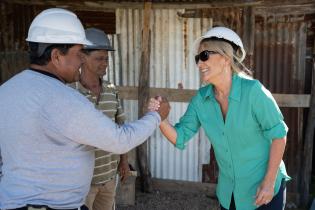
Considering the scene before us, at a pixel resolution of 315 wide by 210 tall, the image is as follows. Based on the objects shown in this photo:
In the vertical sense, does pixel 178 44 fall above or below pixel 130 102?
above

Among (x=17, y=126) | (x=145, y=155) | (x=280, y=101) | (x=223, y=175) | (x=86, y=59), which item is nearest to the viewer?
(x=17, y=126)

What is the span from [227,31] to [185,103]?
3.11m

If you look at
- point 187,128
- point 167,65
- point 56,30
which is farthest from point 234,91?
point 167,65

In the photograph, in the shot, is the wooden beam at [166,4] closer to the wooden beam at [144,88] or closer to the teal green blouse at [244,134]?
the wooden beam at [144,88]

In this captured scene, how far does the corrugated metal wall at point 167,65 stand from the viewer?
576 centimetres

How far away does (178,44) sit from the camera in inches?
228

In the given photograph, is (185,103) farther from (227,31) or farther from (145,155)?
(227,31)

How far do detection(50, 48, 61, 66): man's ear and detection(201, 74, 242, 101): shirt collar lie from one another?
1.13 metres

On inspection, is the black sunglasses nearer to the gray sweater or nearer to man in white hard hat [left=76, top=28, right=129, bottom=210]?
the gray sweater

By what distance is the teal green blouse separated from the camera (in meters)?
2.72

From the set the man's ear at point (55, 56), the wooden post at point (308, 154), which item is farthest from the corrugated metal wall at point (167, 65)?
the man's ear at point (55, 56)

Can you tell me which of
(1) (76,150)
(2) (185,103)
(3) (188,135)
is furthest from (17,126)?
(2) (185,103)

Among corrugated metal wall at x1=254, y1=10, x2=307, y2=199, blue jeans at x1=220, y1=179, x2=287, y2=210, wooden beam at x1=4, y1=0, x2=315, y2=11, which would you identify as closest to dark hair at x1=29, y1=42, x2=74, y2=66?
blue jeans at x1=220, y1=179, x2=287, y2=210

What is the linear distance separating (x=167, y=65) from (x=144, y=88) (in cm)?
43
